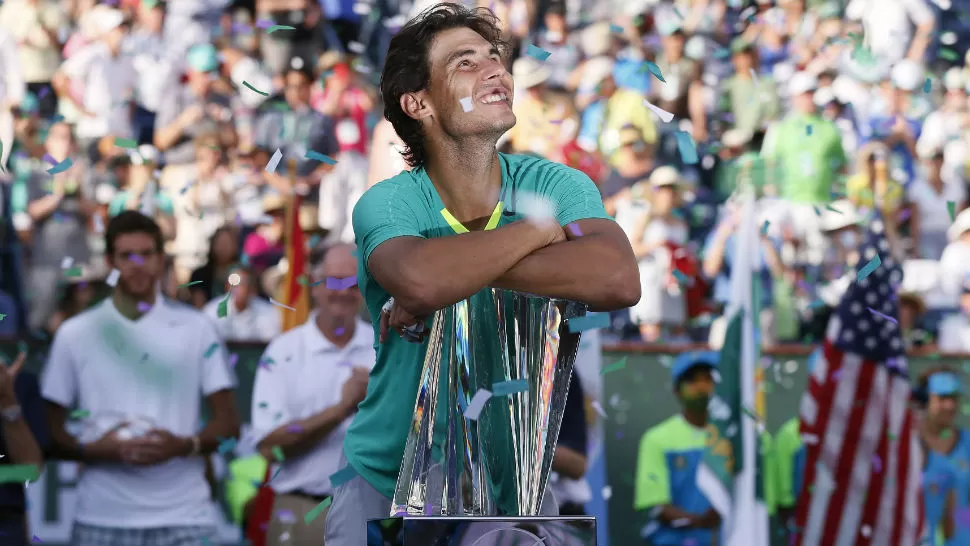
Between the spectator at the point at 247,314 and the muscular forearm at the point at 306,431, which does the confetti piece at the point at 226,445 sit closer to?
the muscular forearm at the point at 306,431

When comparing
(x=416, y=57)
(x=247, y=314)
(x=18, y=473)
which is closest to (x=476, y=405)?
(x=416, y=57)

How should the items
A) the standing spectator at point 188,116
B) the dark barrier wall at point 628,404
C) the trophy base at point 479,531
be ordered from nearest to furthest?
the trophy base at point 479,531, the dark barrier wall at point 628,404, the standing spectator at point 188,116

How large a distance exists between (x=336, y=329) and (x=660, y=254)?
3111mm

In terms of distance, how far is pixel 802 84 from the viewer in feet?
33.6

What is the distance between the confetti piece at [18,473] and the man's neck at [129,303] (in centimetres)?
82

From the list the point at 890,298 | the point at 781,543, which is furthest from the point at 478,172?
the point at 781,543

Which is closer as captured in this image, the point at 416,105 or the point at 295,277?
the point at 416,105

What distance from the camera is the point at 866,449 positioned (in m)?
7.45

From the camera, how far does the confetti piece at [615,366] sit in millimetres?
7742

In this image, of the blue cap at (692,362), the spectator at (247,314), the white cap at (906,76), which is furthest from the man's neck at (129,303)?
the white cap at (906,76)

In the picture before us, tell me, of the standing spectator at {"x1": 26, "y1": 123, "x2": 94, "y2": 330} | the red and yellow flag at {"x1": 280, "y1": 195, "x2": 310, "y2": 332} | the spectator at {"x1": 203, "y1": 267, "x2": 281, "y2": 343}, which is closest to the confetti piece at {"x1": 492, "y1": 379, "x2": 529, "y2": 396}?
the red and yellow flag at {"x1": 280, "y1": 195, "x2": 310, "y2": 332}

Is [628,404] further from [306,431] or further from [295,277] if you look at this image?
[306,431]

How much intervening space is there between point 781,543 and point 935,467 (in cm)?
92

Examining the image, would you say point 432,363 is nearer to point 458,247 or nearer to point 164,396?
point 458,247
